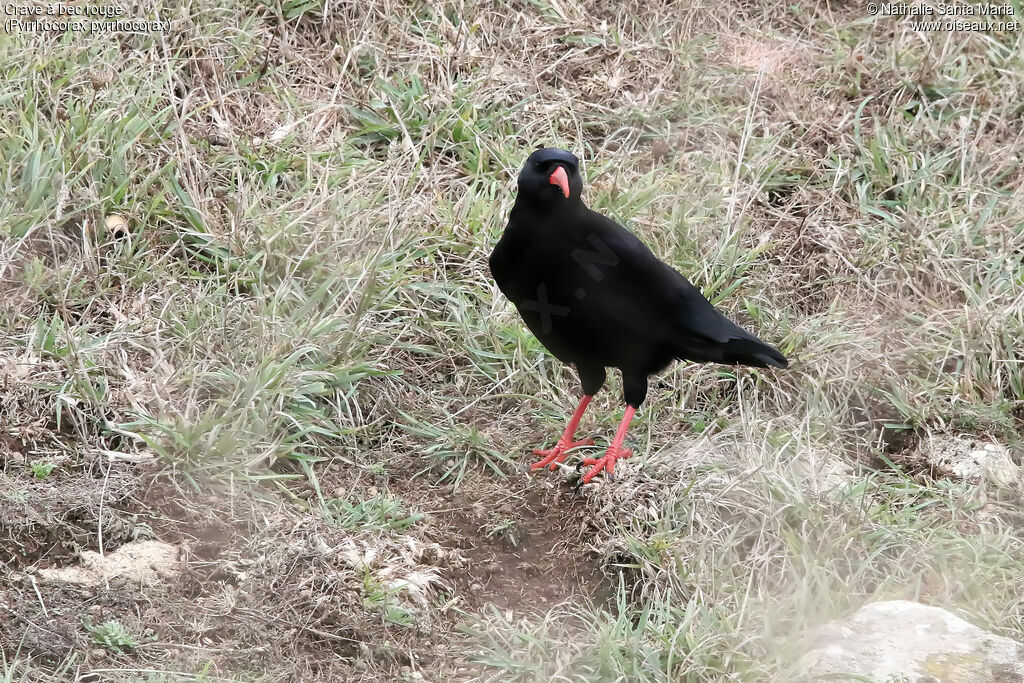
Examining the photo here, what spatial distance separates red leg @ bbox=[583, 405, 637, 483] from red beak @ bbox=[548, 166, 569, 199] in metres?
0.87

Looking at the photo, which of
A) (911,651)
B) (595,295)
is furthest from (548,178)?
(911,651)

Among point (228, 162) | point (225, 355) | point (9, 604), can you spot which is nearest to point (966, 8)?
point (228, 162)

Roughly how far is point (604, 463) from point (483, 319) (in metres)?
0.91

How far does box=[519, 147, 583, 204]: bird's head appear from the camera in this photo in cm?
354

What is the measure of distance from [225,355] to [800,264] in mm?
2572

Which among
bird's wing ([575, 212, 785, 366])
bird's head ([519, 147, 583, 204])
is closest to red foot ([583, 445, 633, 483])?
bird's wing ([575, 212, 785, 366])

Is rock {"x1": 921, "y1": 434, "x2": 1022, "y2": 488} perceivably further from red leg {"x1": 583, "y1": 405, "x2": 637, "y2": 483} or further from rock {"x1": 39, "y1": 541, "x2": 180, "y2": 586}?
rock {"x1": 39, "y1": 541, "x2": 180, "y2": 586}

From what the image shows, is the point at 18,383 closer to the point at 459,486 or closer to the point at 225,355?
the point at 225,355

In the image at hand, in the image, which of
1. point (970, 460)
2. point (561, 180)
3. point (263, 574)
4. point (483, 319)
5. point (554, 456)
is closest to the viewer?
point (263, 574)

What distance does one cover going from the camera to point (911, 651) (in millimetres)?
2922

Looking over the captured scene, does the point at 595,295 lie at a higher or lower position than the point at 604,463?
higher

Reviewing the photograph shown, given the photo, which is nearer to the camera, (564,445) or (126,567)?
(126,567)

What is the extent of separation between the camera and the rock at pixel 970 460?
401 centimetres

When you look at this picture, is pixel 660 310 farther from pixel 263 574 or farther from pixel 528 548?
pixel 263 574
